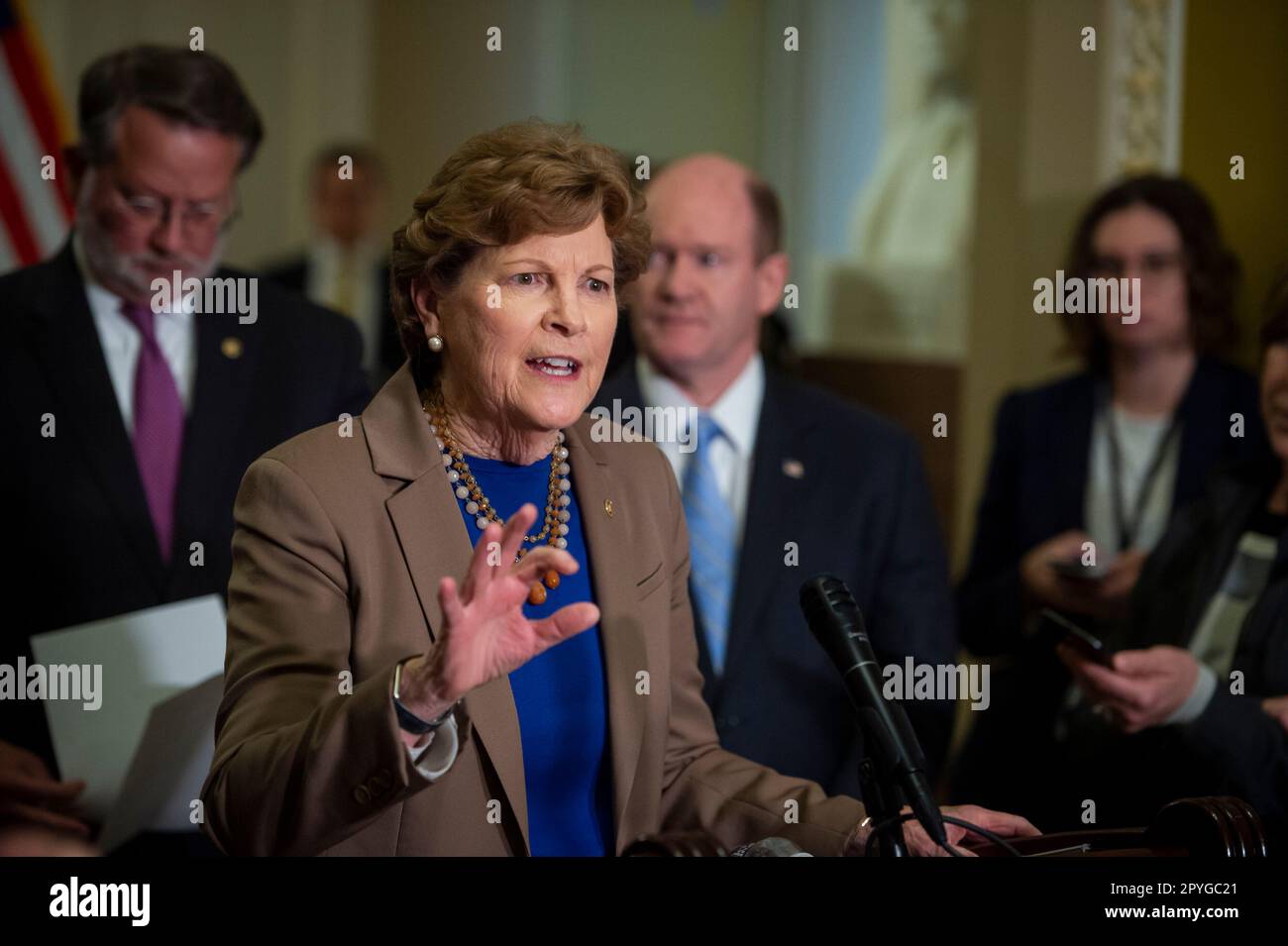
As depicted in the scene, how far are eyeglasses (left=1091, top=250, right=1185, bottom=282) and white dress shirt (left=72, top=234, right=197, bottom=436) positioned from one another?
2.15 m

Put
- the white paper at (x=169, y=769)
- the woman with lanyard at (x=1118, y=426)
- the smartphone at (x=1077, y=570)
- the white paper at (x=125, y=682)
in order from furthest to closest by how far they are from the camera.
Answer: the woman with lanyard at (x=1118, y=426) → the smartphone at (x=1077, y=570) → the white paper at (x=125, y=682) → the white paper at (x=169, y=769)

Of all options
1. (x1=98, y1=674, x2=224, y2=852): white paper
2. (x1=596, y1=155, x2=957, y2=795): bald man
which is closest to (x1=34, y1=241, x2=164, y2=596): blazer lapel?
(x1=98, y1=674, x2=224, y2=852): white paper

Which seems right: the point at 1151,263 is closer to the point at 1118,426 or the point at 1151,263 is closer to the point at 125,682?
the point at 1118,426

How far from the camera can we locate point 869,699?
1613 mm

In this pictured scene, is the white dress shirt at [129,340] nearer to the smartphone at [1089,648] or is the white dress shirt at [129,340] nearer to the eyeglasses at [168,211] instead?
the eyeglasses at [168,211]

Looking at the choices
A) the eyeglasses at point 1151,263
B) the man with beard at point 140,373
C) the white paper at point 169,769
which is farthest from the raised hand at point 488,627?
the eyeglasses at point 1151,263

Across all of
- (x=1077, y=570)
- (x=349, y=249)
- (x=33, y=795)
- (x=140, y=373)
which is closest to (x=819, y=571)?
(x=1077, y=570)

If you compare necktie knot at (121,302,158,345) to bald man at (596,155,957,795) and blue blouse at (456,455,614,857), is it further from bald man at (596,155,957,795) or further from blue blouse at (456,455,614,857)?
blue blouse at (456,455,614,857)

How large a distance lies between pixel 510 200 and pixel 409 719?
0.61 metres

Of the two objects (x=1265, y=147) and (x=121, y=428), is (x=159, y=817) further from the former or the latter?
(x=1265, y=147)

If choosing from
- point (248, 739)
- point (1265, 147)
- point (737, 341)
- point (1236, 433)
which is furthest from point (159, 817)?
point (1265, 147)

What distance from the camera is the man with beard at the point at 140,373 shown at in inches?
97.9

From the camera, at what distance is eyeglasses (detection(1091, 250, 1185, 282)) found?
360 cm
